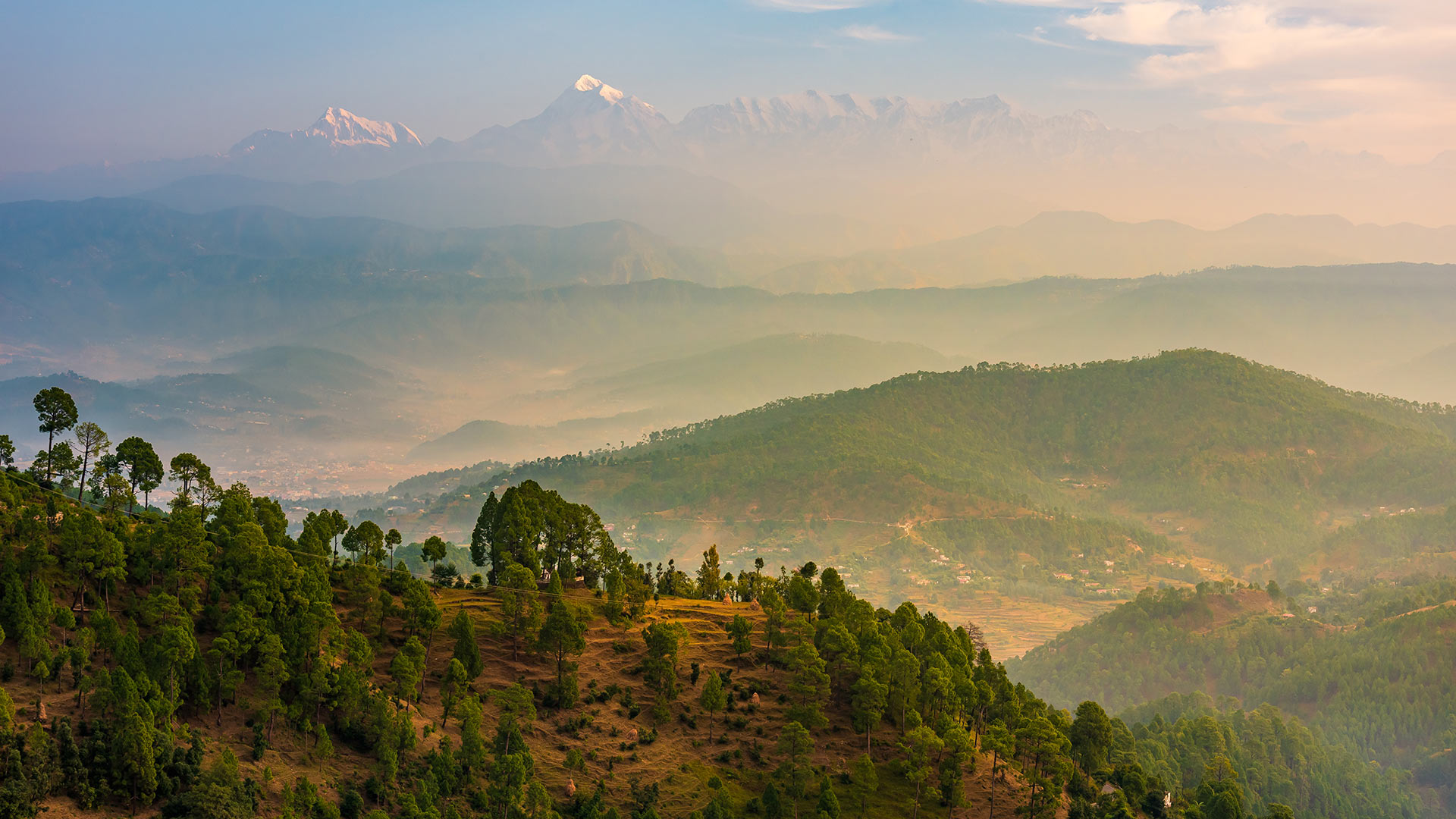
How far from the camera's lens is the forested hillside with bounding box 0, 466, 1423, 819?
62.2 m

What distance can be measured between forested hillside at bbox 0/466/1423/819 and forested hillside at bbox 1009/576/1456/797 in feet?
245

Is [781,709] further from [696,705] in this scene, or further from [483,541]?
[483,541]

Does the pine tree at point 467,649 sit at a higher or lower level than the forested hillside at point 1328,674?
higher

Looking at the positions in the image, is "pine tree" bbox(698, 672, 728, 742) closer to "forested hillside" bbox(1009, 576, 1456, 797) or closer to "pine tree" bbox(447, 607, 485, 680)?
"pine tree" bbox(447, 607, 485, 680)

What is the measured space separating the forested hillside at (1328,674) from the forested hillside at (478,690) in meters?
74.7

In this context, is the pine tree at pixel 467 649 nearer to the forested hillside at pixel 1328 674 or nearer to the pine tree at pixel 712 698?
the pine tree at pixel 712 698

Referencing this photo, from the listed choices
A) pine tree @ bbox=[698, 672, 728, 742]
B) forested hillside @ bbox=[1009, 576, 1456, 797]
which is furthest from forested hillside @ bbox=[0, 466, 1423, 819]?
forested hillside @ bbox=[1009, 576, 1456, 797]

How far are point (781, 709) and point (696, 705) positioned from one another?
6.55 m

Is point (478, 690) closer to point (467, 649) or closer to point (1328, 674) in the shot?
point (467, 649)

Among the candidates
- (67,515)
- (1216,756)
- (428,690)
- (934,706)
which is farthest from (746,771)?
(1216,756)

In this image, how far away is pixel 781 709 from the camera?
88.0 meters

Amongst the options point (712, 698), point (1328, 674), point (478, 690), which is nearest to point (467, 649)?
point (478, 690)

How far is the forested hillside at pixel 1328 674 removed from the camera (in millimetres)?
163750

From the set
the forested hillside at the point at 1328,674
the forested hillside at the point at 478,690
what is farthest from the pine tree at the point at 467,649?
the forested hillside at the point at 1328,674
